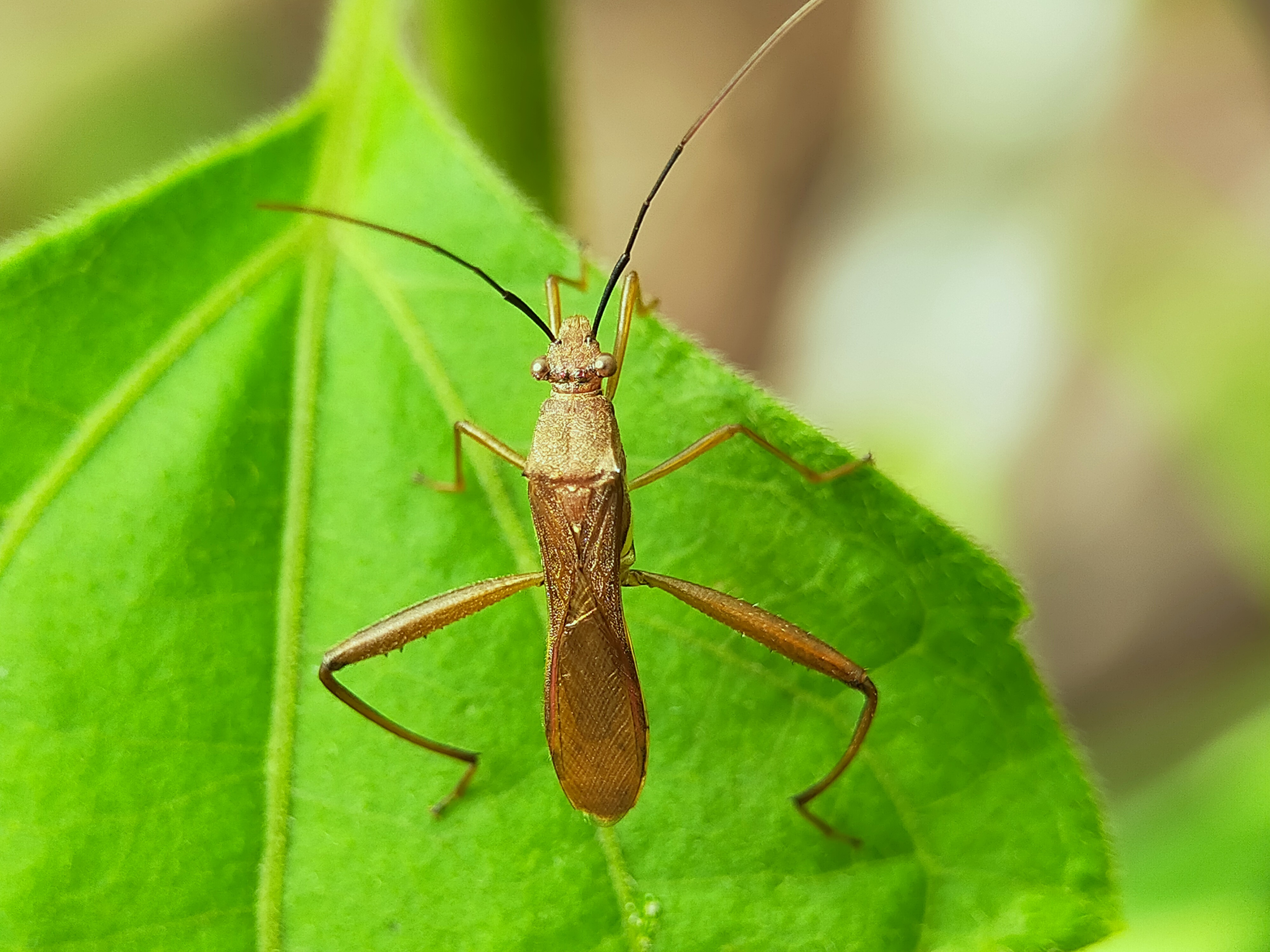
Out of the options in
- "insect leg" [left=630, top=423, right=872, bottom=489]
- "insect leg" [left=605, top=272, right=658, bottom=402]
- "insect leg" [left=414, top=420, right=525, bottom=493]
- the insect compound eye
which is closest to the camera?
"insect leg" [left=630, top=423, right=872, bottom=489]

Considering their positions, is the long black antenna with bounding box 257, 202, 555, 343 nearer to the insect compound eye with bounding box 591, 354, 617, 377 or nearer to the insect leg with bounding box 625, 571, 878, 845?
the insect compound eye with bounding box 591, 354, 617, 377

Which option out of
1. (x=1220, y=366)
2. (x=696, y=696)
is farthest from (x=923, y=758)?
(x=1220, y=366)

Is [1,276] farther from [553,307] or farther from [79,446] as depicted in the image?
[553,307]

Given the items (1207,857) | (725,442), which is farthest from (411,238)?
(1207,857)

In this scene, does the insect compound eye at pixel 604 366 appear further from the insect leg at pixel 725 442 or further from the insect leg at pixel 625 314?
the insect leg at pixel 725 442

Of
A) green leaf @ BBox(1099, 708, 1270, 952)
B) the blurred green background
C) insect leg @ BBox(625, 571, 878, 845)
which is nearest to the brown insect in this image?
insect leg @ BBox(625, 571, 878, 845)

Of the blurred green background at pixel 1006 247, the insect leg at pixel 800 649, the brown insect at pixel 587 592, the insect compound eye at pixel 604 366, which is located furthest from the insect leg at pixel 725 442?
the blurred green background at pixel 1006 247
